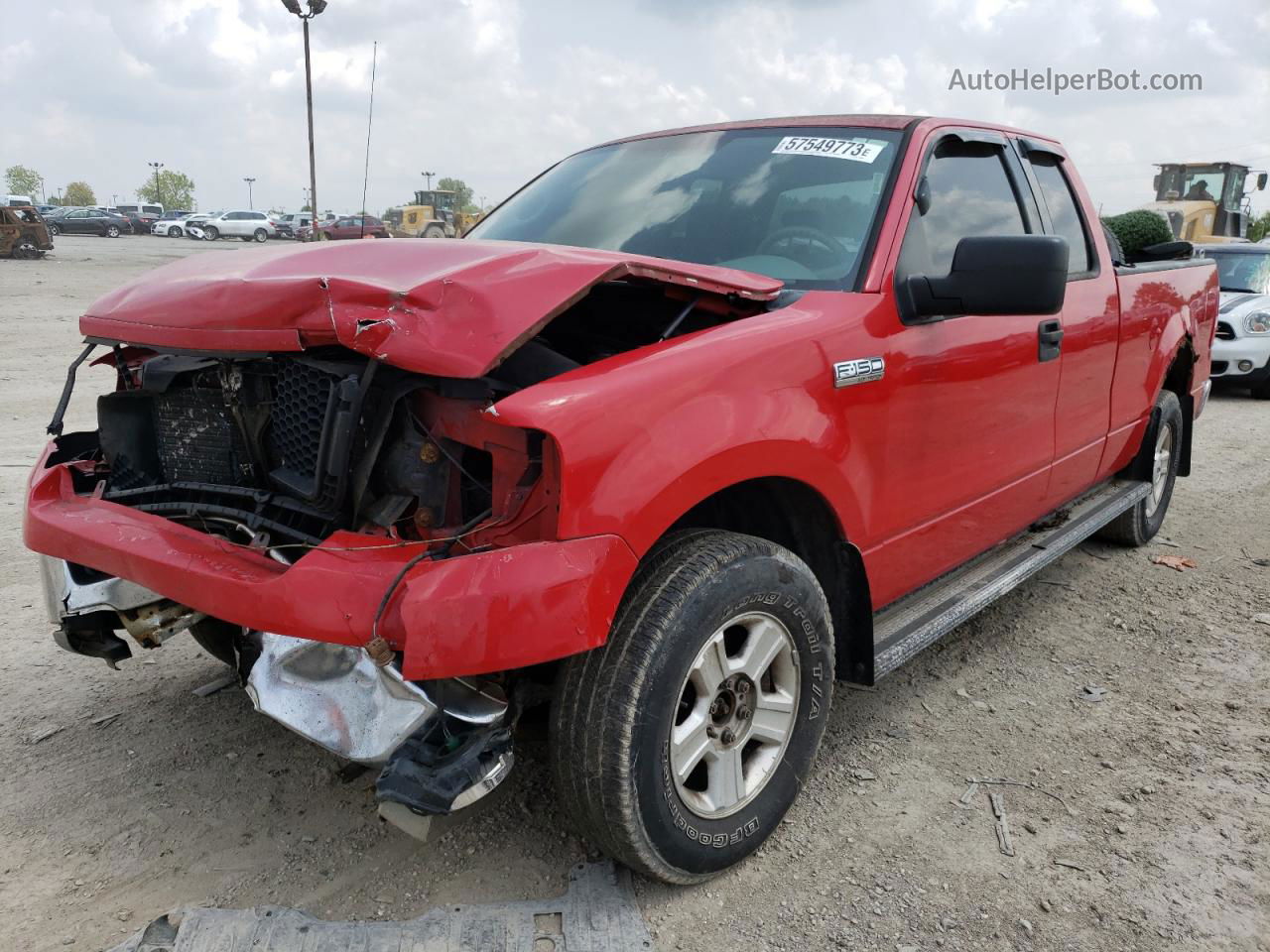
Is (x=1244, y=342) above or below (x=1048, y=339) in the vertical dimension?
below

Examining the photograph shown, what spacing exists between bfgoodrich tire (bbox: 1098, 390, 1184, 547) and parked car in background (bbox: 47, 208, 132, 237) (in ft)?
178

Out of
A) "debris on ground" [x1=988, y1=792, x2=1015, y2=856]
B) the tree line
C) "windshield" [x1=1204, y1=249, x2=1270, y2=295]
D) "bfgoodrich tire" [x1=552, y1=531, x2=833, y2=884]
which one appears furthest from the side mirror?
the tree line

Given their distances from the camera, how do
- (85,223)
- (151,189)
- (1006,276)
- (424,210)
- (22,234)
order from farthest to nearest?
(151,189)
(85,223)
(424,210)
(22,234)
(1006,276)

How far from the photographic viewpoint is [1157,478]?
514 cm

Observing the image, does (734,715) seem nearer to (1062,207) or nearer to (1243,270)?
(1062,207)

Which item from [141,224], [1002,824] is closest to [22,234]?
[1002,824]

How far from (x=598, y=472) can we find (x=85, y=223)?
5644 centimetres

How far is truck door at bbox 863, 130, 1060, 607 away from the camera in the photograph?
2.82 metres

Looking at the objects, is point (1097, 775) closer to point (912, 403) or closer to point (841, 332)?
point (912, 403)

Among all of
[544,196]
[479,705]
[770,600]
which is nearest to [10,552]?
[544,196]

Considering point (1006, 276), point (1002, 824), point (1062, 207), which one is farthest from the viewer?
point (1062, 207)

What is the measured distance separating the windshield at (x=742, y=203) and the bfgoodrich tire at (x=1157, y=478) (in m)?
2.65

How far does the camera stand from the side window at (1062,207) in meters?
3.89

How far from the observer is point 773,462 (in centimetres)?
237
